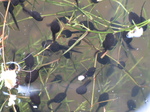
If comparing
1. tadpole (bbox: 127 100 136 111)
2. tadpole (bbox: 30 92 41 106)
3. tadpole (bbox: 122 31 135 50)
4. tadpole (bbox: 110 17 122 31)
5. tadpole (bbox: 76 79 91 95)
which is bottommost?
tadpole (bbox: 127 100 136 111)

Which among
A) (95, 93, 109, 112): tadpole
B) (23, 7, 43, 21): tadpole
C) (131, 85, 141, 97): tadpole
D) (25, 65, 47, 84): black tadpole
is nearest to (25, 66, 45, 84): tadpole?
(25, 65, 47, 84): black tadpole


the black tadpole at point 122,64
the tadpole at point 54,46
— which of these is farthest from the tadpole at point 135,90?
the tadpole at point 54,46

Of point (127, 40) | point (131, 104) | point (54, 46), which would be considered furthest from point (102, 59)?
point (131, 104)

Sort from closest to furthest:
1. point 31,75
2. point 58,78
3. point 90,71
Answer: point 31,75 → point 90,71 → point 58,78

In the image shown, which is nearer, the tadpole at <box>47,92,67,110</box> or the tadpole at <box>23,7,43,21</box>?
the tadpole at <box>23,7,43,21</box>

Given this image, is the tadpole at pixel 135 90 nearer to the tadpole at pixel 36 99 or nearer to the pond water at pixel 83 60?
the pond water at pixel 83 60

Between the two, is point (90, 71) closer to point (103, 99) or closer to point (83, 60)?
point (83, 60)

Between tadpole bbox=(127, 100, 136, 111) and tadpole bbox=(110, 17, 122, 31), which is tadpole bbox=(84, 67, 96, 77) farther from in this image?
tadpole bbox=(127, 100, 136, 111)

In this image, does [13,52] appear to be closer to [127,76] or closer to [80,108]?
[80,108]

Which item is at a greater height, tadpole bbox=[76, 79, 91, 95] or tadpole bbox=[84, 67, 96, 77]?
tadpole bbox=[84, 67, 96, 77]

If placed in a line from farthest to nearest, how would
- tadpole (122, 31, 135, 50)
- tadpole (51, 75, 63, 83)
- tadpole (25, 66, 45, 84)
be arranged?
tadpole (51, 75, 63, 83) → tadpole (122, 31, 135, 50) → tadpole (25, 66, 45, 84)
